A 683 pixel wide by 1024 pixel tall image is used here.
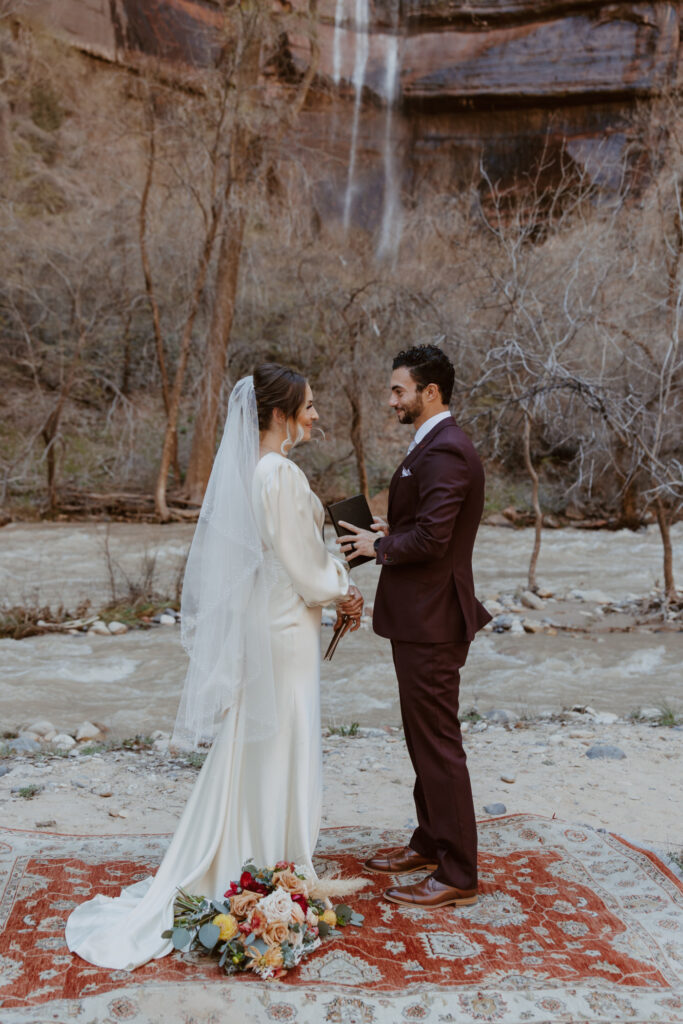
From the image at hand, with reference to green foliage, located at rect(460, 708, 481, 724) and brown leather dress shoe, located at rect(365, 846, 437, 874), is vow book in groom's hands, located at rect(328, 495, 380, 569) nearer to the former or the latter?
brown leather dress shoe, located at rect(365, 846, 437, 874)

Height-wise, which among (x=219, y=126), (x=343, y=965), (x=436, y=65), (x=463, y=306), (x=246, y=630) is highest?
(x=436, y=65)

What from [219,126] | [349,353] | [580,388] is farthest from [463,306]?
[580,388]

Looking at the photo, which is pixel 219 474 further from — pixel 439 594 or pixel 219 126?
pixel 219 126

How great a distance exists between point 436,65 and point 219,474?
2847cm

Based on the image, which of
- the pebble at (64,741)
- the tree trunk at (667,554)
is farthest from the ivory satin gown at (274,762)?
the tree trunk at (667,554)

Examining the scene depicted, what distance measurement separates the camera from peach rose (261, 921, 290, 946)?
10.1 feet

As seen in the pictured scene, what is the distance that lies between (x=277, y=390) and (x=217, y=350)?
1386 centimetres

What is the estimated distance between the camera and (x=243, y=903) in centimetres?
316

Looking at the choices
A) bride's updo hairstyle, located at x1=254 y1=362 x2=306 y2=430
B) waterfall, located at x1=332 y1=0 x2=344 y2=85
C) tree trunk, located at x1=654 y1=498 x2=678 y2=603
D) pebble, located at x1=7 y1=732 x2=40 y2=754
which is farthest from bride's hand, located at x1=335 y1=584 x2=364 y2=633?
waterfall, located at x1=332 y1=0 x2=344 y2=85

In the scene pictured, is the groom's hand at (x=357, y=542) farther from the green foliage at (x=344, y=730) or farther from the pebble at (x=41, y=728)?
the pebble at (x=41, y=728)

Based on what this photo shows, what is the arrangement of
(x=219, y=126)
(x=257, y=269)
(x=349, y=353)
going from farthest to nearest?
(x=257, y=269), (x=349, y=353), (x=219, y=126)

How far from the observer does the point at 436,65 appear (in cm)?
2847

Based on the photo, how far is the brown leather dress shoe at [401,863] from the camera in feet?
12.8

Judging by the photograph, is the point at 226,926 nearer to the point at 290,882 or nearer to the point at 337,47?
the point at 290,882
